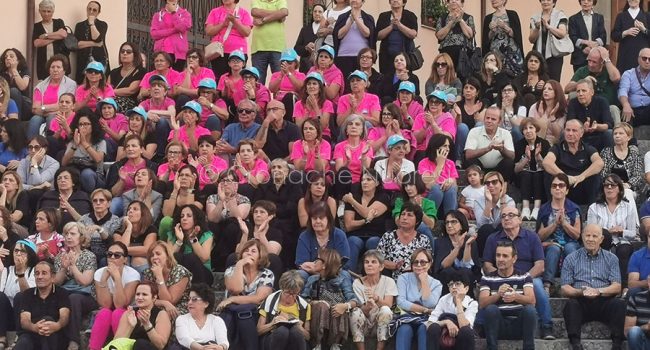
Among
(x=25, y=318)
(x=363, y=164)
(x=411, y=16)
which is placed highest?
(x=411, y=16)

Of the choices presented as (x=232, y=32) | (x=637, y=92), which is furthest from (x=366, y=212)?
(x=232, y=32)

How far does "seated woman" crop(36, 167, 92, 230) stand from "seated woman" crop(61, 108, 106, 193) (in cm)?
50

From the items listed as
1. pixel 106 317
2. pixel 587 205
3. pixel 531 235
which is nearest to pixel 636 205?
pixel 587 205

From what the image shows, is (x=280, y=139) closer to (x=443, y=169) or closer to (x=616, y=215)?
(x=443, y=169)

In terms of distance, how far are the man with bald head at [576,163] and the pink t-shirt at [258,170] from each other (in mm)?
2787

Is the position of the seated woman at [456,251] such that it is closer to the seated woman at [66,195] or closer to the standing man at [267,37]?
the seated woman at [66,195]

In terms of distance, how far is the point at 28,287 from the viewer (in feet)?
56.0

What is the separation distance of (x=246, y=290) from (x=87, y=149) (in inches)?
128

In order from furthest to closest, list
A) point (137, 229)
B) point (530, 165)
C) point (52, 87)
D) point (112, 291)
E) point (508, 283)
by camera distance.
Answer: point (52, 87) < point (530, 165) < point (137, 229) < point (112, 291) < point (508, 283)

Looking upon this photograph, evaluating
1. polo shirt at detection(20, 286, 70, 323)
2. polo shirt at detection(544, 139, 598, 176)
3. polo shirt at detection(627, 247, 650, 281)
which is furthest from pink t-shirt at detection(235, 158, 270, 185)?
polo shirt at detection(627, 247, 650, 281)

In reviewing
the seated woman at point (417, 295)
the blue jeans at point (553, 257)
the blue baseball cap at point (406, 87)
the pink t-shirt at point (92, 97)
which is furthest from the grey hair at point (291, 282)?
the pink t-shirt at point (92, 97)

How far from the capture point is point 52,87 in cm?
2059

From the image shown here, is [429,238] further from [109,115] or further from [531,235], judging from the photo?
[109,115]

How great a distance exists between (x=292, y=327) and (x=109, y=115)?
4.64 meters
